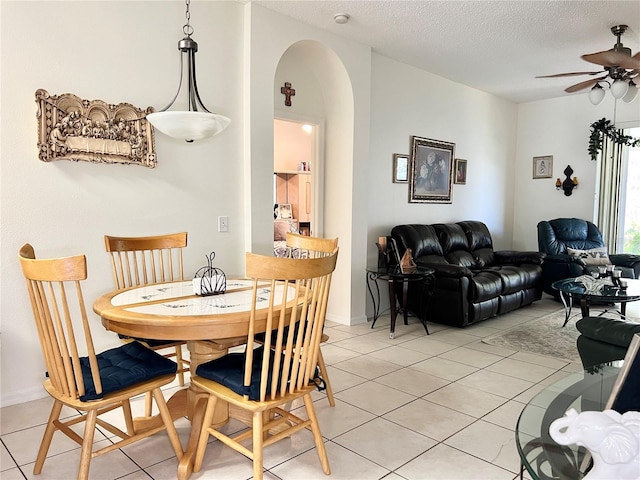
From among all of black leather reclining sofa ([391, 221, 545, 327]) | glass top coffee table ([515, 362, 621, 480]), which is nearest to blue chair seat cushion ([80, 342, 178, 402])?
glass top coffee table ([515, 362, 621, 480])

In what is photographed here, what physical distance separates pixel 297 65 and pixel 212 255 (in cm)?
217

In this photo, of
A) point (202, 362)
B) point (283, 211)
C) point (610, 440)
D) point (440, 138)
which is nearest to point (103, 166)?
point (202, 362)

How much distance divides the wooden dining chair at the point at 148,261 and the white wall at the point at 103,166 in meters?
0.12

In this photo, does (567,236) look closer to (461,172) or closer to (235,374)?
(461,172)

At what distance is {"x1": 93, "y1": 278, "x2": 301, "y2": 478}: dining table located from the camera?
Result: 6.45ft

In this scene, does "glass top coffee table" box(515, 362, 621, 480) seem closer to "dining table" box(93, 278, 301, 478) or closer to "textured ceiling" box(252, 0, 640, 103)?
"dining table" box(93, 278, 301, 478)

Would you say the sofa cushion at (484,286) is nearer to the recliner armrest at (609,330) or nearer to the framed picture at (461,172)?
the framed picture at (461,172)

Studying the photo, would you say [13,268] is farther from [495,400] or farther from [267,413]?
[495,400]

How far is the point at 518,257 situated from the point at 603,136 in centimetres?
218

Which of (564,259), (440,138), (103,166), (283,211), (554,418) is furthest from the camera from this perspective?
(283,211)

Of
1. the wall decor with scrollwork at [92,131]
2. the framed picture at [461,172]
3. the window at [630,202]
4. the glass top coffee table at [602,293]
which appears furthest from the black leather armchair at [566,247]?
the wall decor with scrollwork at [92,131]

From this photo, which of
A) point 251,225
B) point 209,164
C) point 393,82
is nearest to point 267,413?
point 251,225

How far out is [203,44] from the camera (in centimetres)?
348

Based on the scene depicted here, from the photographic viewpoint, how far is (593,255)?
5.59 m
